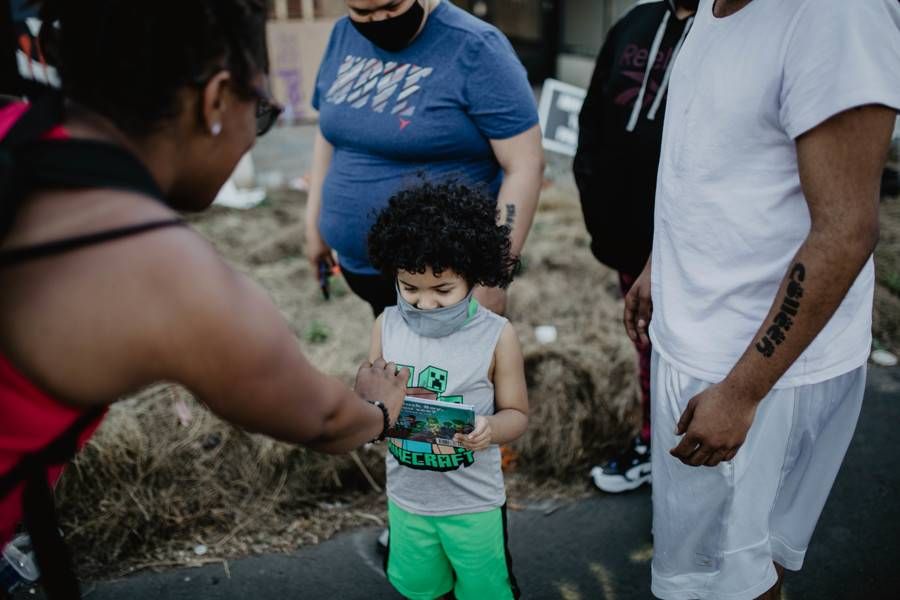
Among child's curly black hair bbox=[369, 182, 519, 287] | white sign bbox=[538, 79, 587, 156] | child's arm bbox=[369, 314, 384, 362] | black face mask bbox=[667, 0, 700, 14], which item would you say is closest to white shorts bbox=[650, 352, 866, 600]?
child's curly black hair bbox=[369, 182, 519, 287]

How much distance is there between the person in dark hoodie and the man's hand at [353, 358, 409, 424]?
42.7 inches

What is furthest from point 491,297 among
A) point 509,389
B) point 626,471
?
point 626,471

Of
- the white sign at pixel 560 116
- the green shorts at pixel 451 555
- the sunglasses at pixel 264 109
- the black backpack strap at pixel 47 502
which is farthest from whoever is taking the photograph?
the white sign at pixel 560 116

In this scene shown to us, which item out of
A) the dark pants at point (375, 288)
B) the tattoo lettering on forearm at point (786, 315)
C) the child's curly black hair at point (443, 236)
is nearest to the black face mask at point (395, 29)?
the child's curly black hair at point (443, 236)

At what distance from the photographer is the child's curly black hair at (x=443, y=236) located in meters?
1.83

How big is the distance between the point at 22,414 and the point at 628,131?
2008 mm

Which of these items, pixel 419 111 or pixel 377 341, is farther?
pixel 419 111

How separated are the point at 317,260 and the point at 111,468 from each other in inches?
45.5

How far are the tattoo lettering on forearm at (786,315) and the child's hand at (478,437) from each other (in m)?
0.64

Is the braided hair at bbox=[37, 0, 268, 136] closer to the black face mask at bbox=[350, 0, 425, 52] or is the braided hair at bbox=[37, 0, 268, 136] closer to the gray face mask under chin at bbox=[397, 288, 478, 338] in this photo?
the gray face mask under chin at bbox=[397, 288, 478, 338]

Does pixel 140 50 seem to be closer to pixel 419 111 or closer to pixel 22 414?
pixel 22 414

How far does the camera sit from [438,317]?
1.84 metres

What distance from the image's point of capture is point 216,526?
2.87m

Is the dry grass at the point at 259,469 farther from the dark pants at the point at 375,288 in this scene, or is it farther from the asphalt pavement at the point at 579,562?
the dark pants at the point at 375,288
